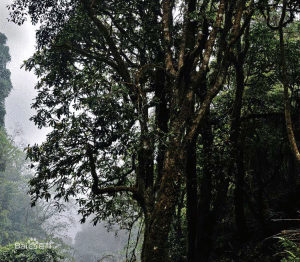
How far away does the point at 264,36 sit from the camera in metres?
6.33

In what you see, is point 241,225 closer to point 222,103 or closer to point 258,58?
point 222,103

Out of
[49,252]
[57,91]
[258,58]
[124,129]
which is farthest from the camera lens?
[49,252]

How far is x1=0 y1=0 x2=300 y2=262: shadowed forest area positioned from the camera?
4.69 metres

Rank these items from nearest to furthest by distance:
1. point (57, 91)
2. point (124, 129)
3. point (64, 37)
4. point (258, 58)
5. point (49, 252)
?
point (124, 129) → point (57, 91) → point (64, 37) → point (258, 58) → point (49, 252)

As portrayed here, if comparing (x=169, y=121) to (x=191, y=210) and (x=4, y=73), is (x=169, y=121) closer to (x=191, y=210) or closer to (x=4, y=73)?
(x=191, y=210)

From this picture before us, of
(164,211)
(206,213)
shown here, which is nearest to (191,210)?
(206,213)

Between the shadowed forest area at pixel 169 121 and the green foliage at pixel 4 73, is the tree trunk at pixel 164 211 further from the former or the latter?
the green foliage at pixel 4 73

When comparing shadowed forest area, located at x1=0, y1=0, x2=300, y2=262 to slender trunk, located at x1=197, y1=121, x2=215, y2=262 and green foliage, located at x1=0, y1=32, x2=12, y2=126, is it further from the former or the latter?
green foliage, located at x1=0, y1=32, x2=12, y2=126

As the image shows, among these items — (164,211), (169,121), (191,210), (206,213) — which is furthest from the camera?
(206,213)

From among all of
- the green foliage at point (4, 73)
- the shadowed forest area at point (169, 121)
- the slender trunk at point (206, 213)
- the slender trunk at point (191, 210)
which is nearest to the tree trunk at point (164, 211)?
the shadowed forest area at point (169, 121)

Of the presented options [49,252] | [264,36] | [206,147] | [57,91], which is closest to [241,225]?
[206,147]

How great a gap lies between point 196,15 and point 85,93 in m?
2.81

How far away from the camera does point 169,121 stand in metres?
4.48

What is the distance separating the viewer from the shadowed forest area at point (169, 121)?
4.69 m
